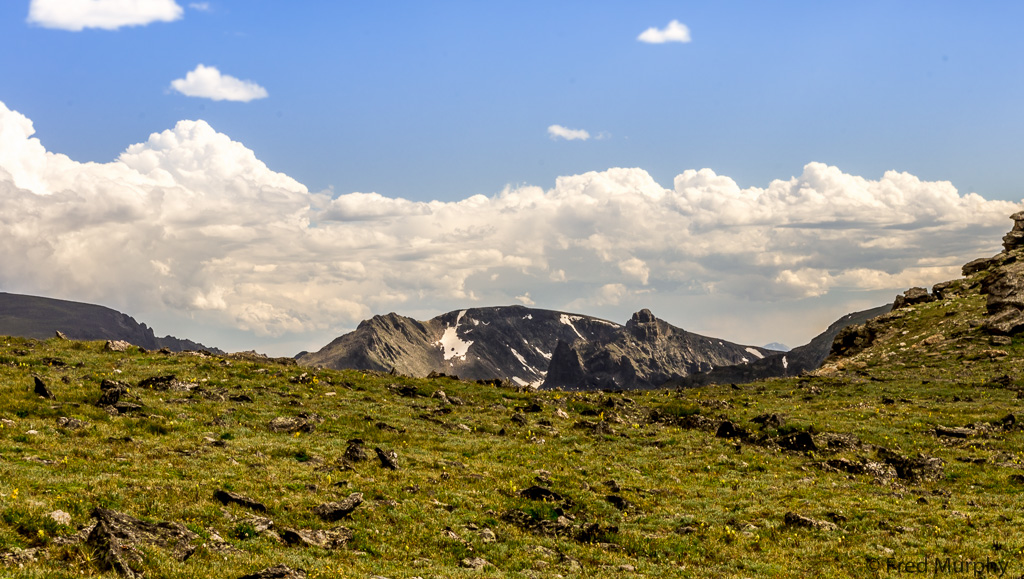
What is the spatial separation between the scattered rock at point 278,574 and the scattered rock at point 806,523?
18.7 meters

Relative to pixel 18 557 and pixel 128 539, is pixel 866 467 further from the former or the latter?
pixel 18 557

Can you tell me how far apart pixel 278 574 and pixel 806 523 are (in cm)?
1956

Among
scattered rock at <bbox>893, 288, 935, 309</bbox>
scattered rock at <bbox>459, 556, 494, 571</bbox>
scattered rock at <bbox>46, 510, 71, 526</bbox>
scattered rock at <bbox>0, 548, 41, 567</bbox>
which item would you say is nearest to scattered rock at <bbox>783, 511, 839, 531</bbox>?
scattered rock at <bbox>459, 556, 494, 571</bbox>

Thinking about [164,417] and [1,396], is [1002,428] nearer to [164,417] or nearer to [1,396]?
[164,417]

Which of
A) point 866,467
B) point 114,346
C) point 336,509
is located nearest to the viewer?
point 336,509

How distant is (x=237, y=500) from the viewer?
74.9 ft

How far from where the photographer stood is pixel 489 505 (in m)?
27.1

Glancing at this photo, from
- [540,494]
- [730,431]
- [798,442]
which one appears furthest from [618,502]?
[730,431]

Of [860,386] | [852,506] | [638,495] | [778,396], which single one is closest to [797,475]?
[852,506]

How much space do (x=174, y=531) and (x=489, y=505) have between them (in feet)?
39.7

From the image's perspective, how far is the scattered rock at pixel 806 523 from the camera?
84.1 feet

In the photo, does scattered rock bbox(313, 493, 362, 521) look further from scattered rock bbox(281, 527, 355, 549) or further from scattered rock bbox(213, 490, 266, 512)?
scattered rock bbox(213, 490, 266, 512)

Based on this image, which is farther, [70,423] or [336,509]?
[70,423]

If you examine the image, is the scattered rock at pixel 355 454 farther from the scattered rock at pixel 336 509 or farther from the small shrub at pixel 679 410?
the small shrub at pixel 679 410
